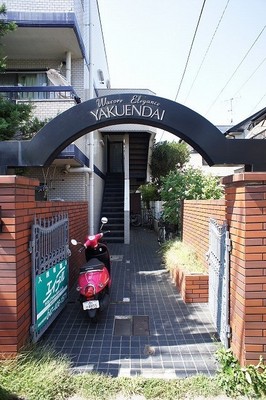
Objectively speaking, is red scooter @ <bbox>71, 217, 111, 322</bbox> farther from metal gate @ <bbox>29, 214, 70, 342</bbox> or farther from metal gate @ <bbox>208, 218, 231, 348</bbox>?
metal gate @ <bbox>208, 218, 231, 348</bbox>

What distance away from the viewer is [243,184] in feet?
9.67

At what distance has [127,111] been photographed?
380 centimetres

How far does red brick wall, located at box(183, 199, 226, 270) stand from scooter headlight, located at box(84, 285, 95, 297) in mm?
1858

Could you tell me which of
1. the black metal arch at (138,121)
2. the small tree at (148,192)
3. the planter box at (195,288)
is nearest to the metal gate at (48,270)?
the black metal arch at (138,121)

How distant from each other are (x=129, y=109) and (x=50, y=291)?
2.44 metres

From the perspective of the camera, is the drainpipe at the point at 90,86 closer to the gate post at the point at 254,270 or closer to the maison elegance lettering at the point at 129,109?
the maison elegance lettering at the point at 129,109

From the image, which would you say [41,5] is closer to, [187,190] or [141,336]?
[187,190]

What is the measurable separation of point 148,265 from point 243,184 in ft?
17.5

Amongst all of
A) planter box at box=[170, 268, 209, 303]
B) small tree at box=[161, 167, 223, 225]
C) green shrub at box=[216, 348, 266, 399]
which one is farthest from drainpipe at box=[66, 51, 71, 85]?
green shrub at box=[216, 348, 266, 399]

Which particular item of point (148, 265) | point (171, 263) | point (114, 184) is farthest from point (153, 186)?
point (171, 263)

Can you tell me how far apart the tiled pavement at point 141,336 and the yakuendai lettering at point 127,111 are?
260 centimetres

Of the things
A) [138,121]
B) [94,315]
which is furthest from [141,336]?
[138,121]

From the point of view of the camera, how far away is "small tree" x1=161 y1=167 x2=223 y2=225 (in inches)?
340

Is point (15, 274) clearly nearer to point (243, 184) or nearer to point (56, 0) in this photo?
point (243, 184)
